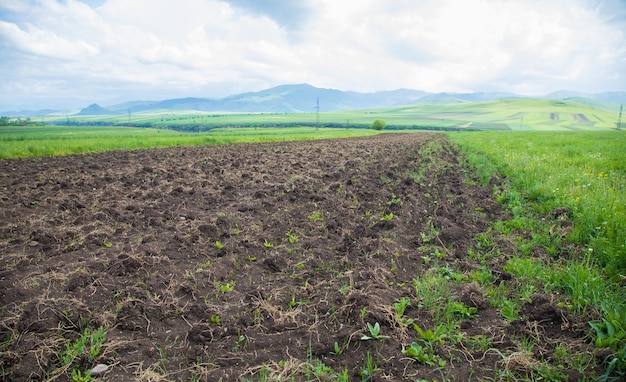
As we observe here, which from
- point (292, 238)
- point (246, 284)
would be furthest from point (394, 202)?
point (246, 284)

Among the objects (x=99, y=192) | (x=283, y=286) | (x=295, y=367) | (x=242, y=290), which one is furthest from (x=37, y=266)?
(x=99, y=192)

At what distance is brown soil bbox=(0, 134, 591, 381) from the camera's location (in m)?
3.19

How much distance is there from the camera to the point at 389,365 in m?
3.11

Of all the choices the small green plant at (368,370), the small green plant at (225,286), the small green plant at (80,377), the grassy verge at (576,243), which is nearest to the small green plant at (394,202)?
the grassy verge at (576,243)

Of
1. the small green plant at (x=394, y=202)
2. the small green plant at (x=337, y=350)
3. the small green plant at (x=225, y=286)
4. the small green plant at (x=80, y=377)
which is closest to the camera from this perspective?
the small green plant at (x=80, y=377)

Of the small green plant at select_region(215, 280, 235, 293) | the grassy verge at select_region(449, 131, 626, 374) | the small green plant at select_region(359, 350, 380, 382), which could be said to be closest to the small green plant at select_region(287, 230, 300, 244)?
the small green plant at select_region(215, 280, 235, 293)

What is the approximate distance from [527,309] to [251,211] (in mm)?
5837

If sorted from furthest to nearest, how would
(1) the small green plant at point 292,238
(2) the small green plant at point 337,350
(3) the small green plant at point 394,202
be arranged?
1. (3) the small green plant at point 394,202
2. (1) the small green plant at point 292,238
3. (2) the small green plant at point 337,350

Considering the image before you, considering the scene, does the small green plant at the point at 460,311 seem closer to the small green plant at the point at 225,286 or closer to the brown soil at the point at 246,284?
the brown soil at the point at 246,284

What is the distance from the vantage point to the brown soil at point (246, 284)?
10.5 feet

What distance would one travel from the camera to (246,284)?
4707 millimetres

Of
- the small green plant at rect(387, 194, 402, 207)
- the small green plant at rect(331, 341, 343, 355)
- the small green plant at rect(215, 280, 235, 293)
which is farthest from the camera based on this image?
the small green plant at rect(387, 194, 402, 207)

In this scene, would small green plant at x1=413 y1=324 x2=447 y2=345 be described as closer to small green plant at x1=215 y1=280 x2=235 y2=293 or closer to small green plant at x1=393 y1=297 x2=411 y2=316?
small green plant at x1=393 y1=297 x2=411 y2=316

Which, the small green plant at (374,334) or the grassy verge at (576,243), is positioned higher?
the grassy verge at (576,243)
